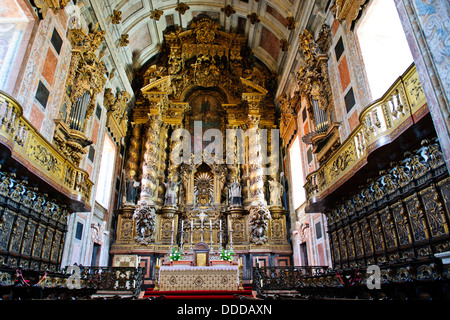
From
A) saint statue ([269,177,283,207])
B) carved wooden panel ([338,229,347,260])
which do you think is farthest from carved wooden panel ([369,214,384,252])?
saint statue ([269,177,283,207])

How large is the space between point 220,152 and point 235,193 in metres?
2.87

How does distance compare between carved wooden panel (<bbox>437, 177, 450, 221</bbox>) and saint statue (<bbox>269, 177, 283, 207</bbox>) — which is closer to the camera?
carved wooden panel (<bbox>437, 177, 450, 221</bbox>)

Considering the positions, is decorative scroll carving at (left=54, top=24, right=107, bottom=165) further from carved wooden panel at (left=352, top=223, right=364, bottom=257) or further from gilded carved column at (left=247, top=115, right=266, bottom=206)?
carved wooden panel at (left=352, top=223, right=364, bottom=257)

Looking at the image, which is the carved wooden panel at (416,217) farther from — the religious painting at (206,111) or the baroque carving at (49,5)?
the religious painting at (206,111)

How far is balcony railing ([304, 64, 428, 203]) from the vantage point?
211 inches

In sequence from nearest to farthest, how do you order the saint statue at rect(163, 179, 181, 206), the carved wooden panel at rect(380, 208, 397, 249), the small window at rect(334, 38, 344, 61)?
the carved wooden panel at rect(380, 208, 397, 249) < the small window at rect(334, 38, 344, 61) < the saint statue at rect(163, 179, 181, 206)

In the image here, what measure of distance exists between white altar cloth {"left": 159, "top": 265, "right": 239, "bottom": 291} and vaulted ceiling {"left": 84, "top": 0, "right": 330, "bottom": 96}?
33.3 feet

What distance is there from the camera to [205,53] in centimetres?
1855

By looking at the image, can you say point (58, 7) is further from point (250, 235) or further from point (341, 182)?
point (250, 235)

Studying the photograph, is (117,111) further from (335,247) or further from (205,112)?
(335,247)

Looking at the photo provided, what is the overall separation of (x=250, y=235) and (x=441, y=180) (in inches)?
412

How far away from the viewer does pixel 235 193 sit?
16156 mm

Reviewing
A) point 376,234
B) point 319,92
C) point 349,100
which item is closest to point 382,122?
point 376,234
